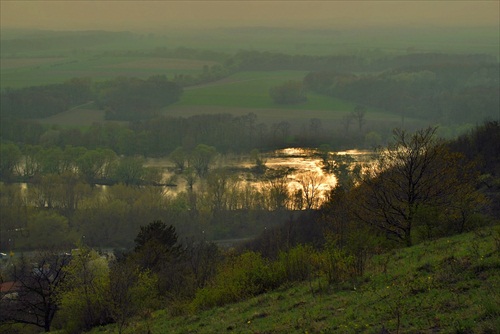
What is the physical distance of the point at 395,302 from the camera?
9.99 metres

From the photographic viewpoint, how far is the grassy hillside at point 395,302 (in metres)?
9.00

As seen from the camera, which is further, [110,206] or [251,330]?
[110,206]

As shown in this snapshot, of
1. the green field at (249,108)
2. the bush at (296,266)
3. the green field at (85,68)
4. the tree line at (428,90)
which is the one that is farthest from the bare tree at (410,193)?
the green field at (85,68)

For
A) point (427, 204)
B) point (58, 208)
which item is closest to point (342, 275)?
point (427, 204)

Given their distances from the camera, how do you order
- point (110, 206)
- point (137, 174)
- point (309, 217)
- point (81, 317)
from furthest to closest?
1. point (137, 174)
2. point (110, 206)
3. point (309, 217)
4. point (81, 317)

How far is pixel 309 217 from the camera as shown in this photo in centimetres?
3027

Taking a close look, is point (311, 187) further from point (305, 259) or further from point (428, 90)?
point (428, 90)

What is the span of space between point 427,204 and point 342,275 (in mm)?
5418

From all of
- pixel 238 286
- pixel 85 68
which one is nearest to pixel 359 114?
pixel 238 286

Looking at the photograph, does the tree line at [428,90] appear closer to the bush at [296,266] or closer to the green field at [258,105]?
the green field at [258,105]

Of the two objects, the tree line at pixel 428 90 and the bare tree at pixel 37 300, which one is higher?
the tree line at pixel 428 90

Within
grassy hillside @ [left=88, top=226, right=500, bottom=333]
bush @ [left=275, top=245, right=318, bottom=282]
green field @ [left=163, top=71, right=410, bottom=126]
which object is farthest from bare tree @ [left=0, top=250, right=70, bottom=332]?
green field @ [left=163, top=71, right=410, bottom=126]

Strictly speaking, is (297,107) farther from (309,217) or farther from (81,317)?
(81,317)

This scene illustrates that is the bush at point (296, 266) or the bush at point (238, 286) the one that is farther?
the bush at point (296, 266)
